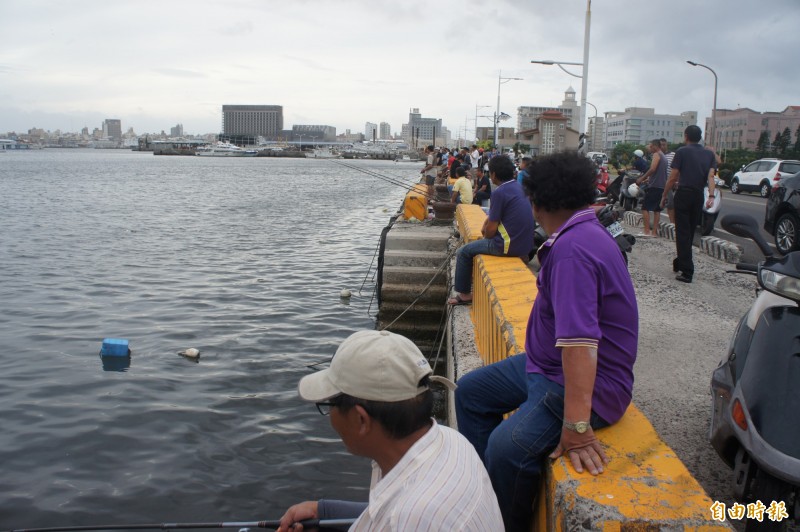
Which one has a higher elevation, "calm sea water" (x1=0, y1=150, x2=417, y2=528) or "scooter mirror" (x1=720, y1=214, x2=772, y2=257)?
"scooter mirror" (x1=720, y1=214, x2=772, y2=257)

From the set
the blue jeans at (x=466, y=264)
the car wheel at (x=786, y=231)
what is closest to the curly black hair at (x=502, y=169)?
the blue jeans at (x=466, y=264)

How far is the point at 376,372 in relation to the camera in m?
2.02

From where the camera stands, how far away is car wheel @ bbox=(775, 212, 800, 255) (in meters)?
10.7

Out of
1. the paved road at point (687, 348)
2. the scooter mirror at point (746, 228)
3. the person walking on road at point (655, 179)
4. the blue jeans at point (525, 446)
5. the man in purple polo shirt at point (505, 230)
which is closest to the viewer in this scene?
the blue jeans at point (525, 446)

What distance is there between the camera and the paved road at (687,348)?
3.85 metres

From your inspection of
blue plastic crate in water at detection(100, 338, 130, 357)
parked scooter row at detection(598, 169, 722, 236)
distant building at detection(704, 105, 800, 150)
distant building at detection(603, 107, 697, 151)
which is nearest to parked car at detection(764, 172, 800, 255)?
parked scooter row at detection(598, 169, 722, 236)

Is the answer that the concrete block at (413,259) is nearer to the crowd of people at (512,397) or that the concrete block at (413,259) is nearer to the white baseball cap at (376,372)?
the crowd of people at (512,397)

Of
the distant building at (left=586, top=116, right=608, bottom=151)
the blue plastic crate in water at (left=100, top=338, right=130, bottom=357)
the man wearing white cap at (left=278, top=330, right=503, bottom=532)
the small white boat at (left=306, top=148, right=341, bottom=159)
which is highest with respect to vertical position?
the distant building at (left=586, top=116, right=608, bottom=151)

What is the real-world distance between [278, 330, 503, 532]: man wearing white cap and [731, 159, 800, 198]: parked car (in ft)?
88.8

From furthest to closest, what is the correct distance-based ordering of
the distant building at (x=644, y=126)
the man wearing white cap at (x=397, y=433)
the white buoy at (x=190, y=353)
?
1. the distant building at (x=644, y=126)
2. the white buoy at (x=190, y=353)
3. the man wearing white cap at (x=397, y=433)

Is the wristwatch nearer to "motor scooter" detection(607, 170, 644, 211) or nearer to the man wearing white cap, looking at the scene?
the man wearing white cap

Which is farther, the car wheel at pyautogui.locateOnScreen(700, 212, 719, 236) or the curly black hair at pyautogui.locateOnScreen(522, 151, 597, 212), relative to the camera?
the car wheel at pyautogui.locateOnScreen(700, 212, 719, 236)

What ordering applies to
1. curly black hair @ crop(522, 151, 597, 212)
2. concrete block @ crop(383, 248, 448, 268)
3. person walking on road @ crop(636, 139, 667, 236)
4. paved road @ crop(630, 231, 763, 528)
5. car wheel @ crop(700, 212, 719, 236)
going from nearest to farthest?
1. curly black hair @ crop(522, 151, 597, 212)
2. paved road @ crop(630, 231, 763, 528)
3. concrete block @ crop(383, 248, 448, 268)
4. person walking on road @ crop(636, 139, 667, 236)
5. car wheel @ crop(700, 212, 719, 236)

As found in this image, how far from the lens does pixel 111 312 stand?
1171cm
